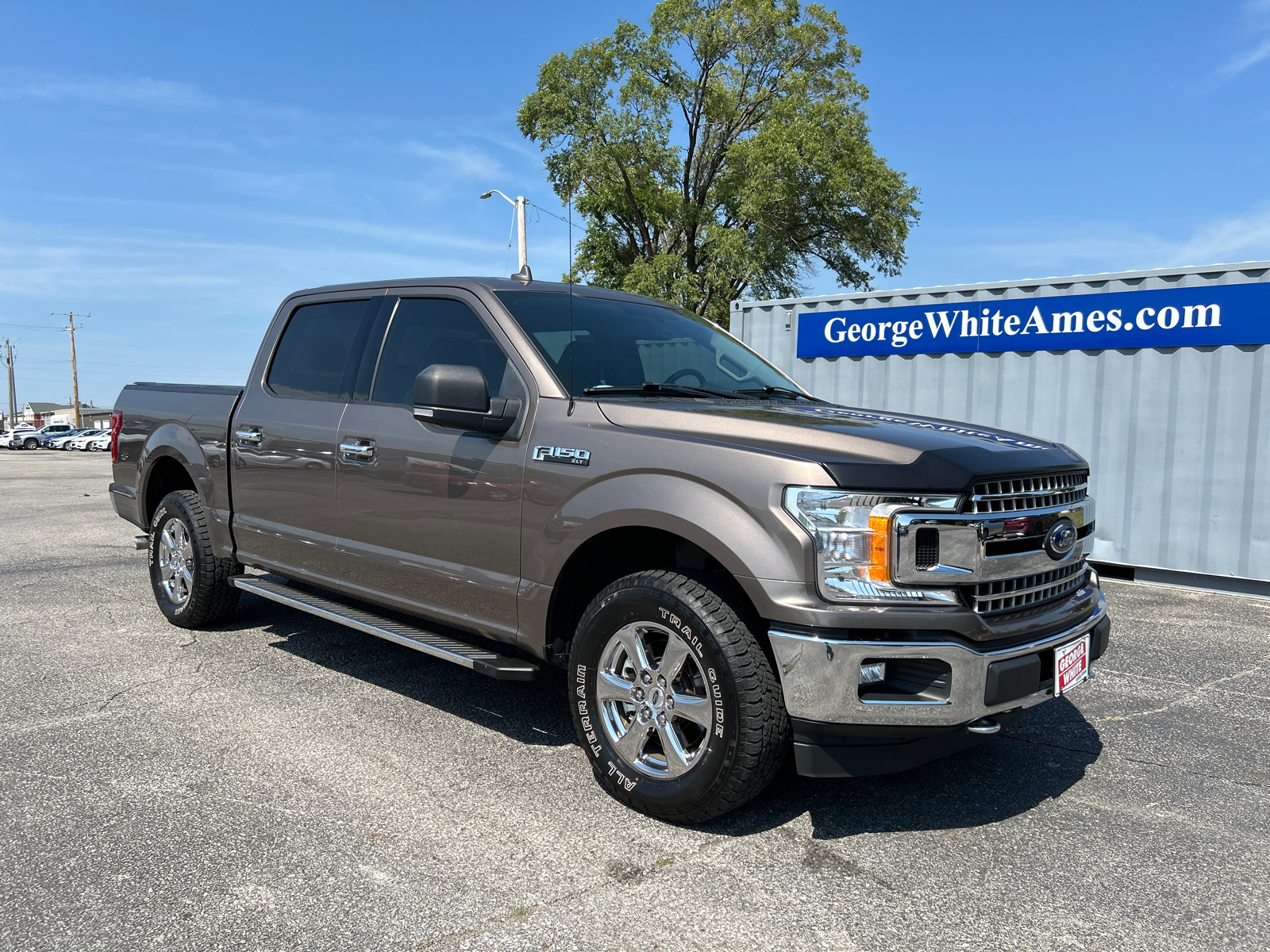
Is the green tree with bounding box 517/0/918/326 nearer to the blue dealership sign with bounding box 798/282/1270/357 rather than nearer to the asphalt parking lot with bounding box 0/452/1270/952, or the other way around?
the blue dealership sign with bounding box 798/282/1270/357

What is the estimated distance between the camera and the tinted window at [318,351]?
4716 millimetres

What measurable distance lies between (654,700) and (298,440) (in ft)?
8.16

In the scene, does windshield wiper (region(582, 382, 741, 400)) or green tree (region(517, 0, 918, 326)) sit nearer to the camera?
windshield wiper (region(582, 382, 741, 400))

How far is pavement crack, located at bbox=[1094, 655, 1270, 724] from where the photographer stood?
447cm

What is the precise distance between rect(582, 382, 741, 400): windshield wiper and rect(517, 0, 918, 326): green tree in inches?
857

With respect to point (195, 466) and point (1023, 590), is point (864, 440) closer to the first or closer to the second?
point (1023, 590)

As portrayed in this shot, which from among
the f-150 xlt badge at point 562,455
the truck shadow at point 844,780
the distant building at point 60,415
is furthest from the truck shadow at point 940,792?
the distant building at point 60,415

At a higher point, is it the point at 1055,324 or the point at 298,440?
the point at 1055,324

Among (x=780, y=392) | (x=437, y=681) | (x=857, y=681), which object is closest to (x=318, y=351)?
(x=437, y=681)

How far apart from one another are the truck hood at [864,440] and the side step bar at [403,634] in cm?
103

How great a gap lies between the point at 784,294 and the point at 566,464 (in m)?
24.8

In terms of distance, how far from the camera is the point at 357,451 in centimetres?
430

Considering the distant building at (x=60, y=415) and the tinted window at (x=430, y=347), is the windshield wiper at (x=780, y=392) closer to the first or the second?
the tinted window at (x=430, y=347)

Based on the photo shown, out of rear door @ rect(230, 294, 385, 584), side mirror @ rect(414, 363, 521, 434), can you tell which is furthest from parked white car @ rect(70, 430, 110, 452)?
side mirror @ rect(414, 363, 521, 434)
